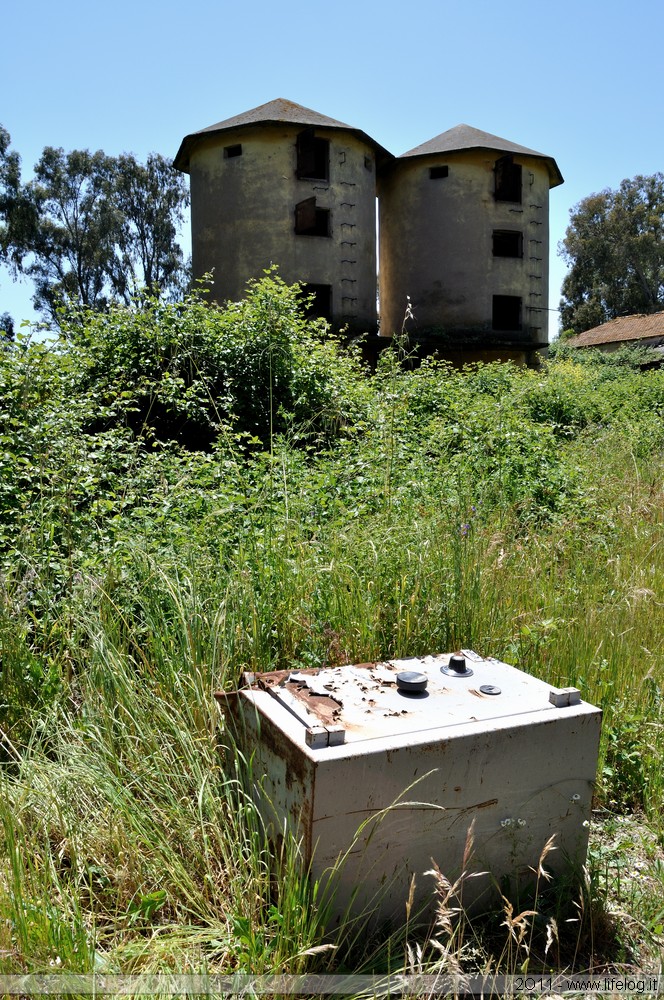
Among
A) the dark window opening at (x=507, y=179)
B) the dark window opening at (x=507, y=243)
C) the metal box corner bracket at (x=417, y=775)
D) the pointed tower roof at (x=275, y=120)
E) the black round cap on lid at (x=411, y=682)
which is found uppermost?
the pointed tower roof at (x=275, y=120)

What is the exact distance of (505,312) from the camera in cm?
2573

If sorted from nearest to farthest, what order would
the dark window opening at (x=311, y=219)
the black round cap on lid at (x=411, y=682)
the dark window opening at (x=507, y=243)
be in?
the black round cap on lid at (x=411, y=682) → the dark window opening at (x=311, y=219) → the dark window opening at (x=507, y=243)

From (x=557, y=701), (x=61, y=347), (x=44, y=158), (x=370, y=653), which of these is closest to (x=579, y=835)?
(x=557, y=701)

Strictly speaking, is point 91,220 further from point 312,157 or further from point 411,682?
point 411,682

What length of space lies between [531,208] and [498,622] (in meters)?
23.8

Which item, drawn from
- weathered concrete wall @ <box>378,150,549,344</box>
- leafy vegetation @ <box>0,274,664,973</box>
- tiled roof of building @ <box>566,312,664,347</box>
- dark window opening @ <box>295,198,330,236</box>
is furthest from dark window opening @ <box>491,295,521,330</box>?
leafy vegetation @ <box>0,274,664,973</box>

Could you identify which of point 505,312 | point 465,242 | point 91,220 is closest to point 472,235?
point 465,242

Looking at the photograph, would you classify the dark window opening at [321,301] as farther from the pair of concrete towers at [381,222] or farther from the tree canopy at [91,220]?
the tree canopy at [91,220]

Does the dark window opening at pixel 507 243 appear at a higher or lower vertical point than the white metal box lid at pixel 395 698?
higher

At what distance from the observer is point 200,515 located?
4.93 meters

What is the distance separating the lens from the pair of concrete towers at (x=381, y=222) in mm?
21391

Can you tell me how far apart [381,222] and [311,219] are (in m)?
4.50

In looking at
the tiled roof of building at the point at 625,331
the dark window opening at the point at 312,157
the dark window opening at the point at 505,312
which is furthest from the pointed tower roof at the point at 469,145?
the tiled roof of building at the point at 625,331

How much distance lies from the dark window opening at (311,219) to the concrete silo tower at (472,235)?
315 cm
